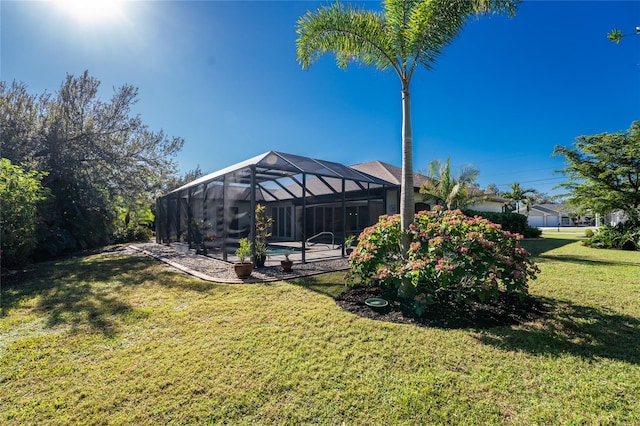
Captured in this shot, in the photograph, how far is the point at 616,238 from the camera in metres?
13.2

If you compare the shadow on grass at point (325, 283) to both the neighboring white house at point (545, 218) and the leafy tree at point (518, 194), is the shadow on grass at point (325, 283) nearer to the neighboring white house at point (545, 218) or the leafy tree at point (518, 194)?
the leafy tree at point (518, 194)

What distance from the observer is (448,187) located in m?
14.4

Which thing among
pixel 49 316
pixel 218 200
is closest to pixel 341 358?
pixel 49 316

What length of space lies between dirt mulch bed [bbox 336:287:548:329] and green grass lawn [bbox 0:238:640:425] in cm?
20

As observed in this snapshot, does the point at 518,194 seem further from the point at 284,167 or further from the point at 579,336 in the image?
the point at 579,336

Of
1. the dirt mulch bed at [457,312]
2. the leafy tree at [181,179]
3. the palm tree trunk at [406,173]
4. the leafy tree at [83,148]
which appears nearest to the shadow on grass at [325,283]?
the dirt mulch bed at [457,312]

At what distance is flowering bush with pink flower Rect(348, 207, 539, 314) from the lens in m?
3.81

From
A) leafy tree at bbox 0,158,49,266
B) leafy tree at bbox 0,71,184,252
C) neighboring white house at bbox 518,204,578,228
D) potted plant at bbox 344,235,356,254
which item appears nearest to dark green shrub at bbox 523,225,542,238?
potted plant at bbox 344,235,356,254

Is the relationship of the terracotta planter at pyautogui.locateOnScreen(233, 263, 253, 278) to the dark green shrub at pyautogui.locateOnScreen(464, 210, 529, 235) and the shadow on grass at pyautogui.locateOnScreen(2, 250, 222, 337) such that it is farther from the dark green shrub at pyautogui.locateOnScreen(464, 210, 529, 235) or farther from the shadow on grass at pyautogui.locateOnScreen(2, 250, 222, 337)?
the dark green shrub at pyautogui.locateOnScreen(464, 210, 529, 235)

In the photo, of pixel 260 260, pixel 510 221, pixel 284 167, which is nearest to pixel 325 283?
pixel 260 260

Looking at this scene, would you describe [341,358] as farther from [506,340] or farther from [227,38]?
[227,38]

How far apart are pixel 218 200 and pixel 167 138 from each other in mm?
7703

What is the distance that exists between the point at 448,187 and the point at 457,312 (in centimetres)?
1144

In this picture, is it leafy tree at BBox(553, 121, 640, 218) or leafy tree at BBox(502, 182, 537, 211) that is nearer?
leafy tree at BBox(553, 121, 640, 218)
